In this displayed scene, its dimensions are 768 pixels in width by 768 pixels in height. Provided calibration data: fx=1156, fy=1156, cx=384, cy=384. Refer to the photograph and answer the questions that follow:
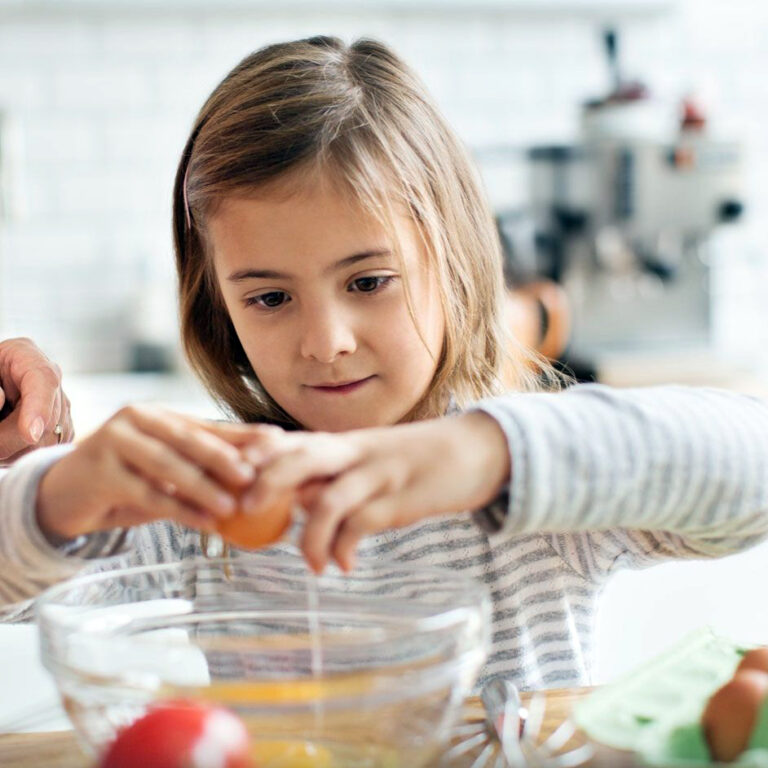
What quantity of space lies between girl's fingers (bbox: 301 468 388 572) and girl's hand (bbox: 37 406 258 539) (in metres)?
0.04

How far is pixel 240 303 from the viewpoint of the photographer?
1.04 metres

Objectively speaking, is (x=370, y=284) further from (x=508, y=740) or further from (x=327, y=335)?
(x=508, y=740)

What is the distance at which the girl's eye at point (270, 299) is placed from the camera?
102 centimetres

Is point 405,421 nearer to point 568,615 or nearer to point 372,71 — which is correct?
point 568,615

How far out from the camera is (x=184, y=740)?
0.52 metres

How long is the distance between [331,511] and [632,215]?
2282 millimetres

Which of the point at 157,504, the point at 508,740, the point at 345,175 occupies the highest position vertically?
the point at 345,175

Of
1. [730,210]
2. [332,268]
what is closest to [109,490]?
[332,268]

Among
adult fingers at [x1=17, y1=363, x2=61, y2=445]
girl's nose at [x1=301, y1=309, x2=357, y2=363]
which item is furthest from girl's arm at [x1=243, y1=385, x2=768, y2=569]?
adult fingers at [x1=17, y1=363, x2=61, y2=445]

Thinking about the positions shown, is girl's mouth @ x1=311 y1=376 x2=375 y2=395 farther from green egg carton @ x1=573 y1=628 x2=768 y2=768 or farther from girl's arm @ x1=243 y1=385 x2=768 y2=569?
green egg carton @ x1=573 y1=628 x2=768 y2=768

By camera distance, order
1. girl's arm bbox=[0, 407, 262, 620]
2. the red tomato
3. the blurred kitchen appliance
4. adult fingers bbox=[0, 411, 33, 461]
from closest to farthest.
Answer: the red tomato < girl's arm bbox=[0, 407, 262, 620] < adult fingers bbox=[0, 411, 33, 461] < the blurred kitchen appliance

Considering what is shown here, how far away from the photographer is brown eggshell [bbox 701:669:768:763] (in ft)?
1.87

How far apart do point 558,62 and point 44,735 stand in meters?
2.83

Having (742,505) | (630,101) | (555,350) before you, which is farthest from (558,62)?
(742,505)
